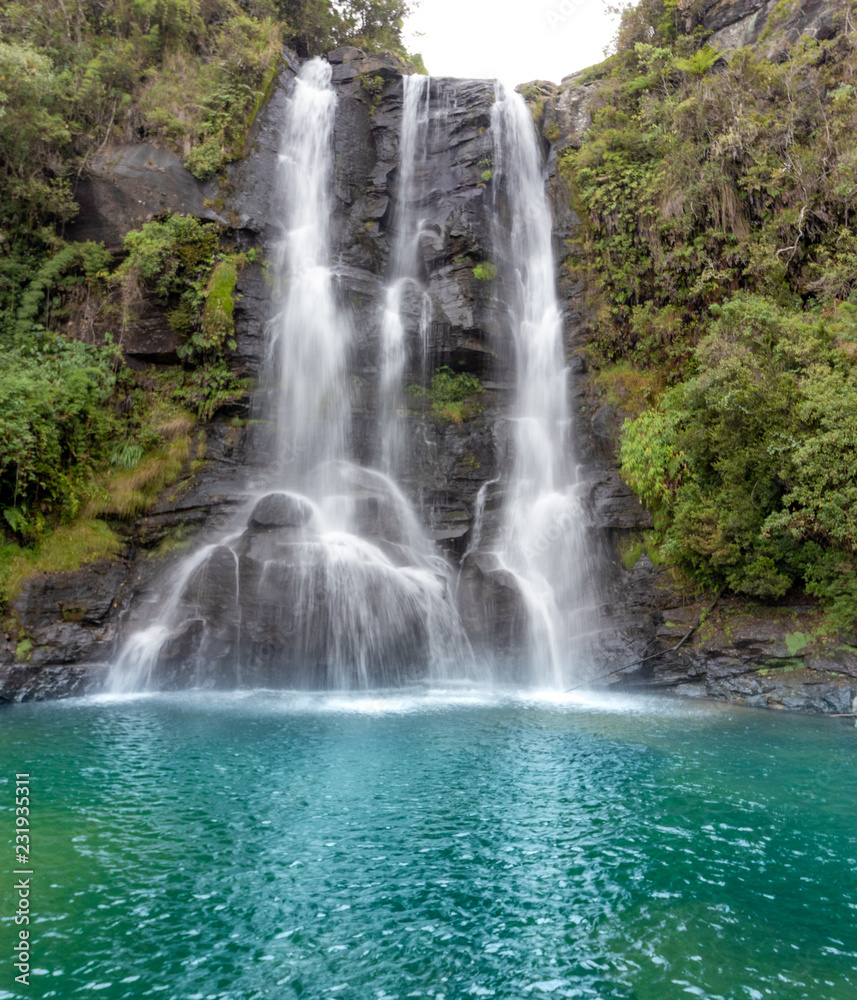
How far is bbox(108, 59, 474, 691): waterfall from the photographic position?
12445 millimetres

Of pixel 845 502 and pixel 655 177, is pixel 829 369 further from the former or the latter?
pixel 655 177

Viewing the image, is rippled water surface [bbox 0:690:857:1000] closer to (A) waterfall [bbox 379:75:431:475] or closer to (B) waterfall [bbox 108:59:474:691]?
(B) waterfall [bbox 108:59:474:691]

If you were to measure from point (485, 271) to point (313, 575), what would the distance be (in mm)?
10823

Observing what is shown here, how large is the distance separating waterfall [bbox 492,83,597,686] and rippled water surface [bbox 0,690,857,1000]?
168 inches

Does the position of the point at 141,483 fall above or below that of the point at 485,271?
below

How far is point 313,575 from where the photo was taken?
1306 centimetres

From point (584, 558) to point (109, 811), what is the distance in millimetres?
10630

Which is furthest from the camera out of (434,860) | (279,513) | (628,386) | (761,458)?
(628,386)

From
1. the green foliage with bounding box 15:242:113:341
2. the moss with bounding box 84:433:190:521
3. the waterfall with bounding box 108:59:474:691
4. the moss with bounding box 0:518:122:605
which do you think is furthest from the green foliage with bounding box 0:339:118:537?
the waterfall with bounding box 108:59:474:691

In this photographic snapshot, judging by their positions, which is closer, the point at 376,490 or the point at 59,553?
the point at 59,553

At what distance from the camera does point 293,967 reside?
3975 millimetres

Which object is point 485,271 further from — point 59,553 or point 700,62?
point 59,553

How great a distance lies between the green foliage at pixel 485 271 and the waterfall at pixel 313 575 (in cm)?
283

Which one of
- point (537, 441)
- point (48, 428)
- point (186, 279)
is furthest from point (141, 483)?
point (537, 441)
